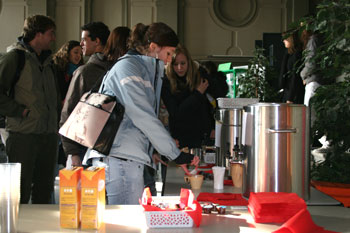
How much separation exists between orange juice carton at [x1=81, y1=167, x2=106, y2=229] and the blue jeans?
27.3 inches

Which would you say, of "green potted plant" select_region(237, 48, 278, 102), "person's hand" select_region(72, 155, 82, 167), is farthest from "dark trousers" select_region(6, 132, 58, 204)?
"green potted plant" select_region(237, 48, 278, 102)

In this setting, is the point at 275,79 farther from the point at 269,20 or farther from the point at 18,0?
the point at 18,0

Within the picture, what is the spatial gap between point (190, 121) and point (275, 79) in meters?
2.94

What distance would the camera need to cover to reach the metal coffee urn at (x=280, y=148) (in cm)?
177

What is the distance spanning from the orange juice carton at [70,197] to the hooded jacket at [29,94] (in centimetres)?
188

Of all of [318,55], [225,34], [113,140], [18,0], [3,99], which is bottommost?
[113,140]

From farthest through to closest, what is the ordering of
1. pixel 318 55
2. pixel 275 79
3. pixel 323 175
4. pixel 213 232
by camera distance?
pixel 275 79
pixel 318 55
pixel 323 175
pixel 213 232

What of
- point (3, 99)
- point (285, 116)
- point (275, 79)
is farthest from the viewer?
point (275, 79)

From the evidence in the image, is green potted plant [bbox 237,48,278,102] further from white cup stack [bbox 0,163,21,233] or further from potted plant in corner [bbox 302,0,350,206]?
white cup stack [bbox 0,163,21,233]

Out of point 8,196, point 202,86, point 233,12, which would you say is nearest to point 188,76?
point 202,86

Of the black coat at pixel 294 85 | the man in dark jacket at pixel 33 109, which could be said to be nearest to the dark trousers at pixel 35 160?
the man in dark jacket at pixel 33 109

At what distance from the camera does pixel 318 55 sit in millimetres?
2586

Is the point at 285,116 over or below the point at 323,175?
over

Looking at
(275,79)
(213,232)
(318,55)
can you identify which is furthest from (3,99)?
(275,79)
